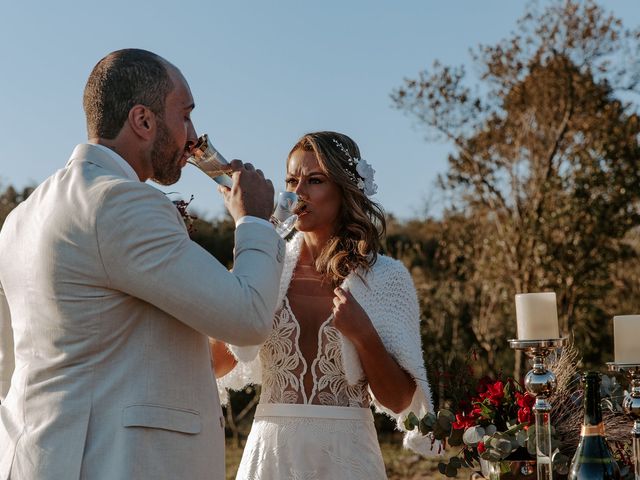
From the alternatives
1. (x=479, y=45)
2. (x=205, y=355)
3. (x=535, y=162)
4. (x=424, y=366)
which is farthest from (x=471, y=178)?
(x=205, y=355)

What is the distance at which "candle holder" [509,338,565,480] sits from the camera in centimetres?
259

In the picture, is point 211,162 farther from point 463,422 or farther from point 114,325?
point 463,422

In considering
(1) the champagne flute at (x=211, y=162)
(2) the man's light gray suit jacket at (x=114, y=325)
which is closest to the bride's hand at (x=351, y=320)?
(1) the champagne flute at (x=211, y=162)

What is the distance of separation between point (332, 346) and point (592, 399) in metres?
1.04

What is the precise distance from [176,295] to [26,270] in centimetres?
37

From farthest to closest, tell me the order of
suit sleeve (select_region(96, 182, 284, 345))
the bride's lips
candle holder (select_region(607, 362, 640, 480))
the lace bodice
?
1. the bride's lips
2. the lace bodice
3. candle holder (select_region(607, 362, 640, 480))
4. suit sleeve (select_region(96, 182, 284, 345))

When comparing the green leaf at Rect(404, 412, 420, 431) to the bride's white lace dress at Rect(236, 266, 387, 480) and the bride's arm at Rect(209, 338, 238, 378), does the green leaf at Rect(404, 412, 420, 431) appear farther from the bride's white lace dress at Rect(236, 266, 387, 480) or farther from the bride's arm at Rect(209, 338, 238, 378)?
the bride's arm at Rect(209, 338, 238, 378)

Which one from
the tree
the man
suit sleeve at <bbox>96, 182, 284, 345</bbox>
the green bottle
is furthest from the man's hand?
the tree

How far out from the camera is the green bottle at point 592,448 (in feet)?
7.61

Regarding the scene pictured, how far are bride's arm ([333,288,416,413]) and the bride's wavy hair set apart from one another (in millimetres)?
189

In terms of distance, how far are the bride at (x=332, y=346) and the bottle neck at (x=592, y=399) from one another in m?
0.83

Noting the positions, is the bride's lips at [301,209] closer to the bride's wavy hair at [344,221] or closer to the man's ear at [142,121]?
the bride's wavy hair at [344,221]

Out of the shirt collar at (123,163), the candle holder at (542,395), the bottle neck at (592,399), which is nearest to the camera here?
the shirt collar at (123,163)

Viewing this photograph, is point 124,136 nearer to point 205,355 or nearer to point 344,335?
point 205,355
